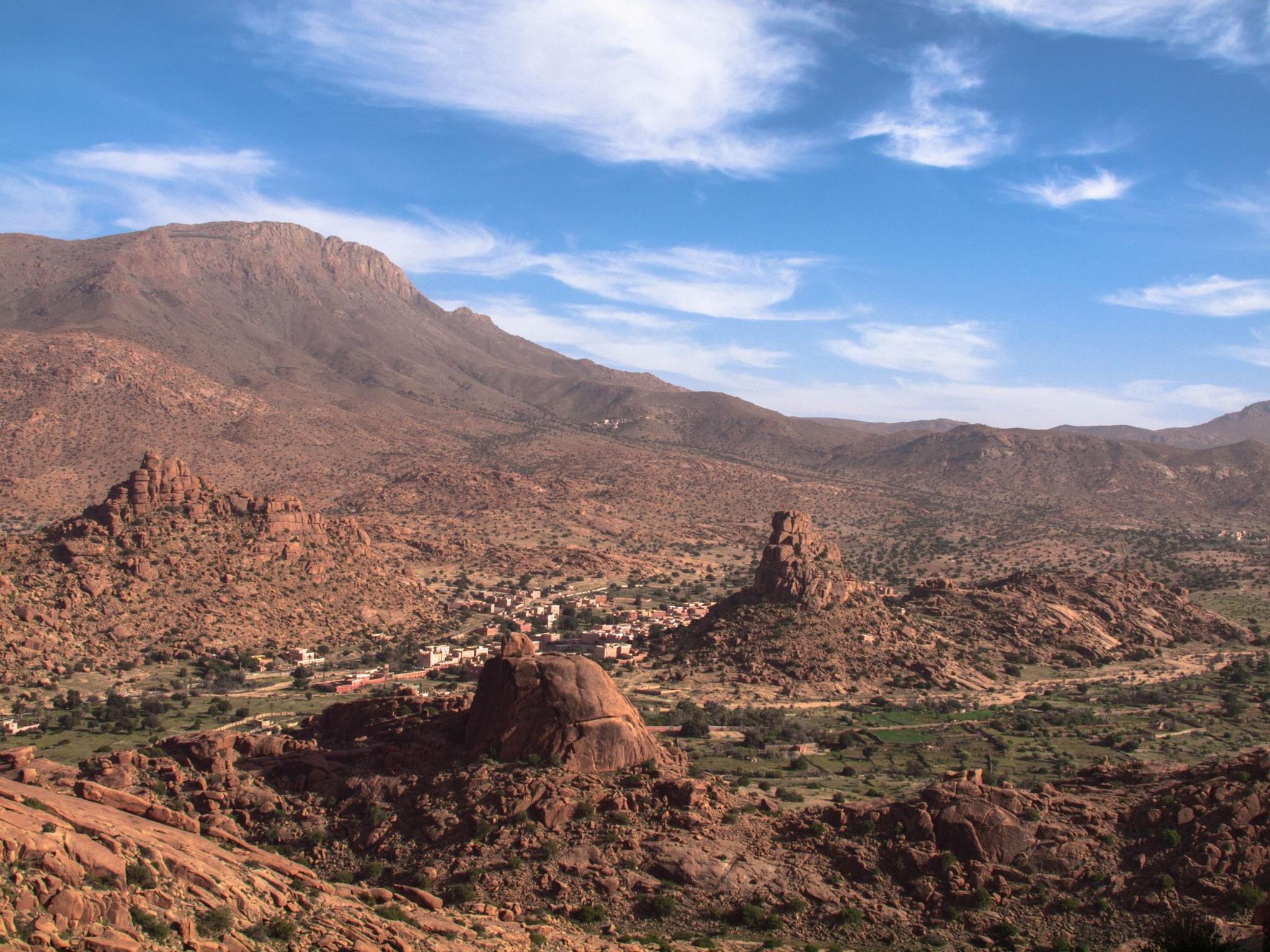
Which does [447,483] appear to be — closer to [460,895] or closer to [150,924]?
[460,895]

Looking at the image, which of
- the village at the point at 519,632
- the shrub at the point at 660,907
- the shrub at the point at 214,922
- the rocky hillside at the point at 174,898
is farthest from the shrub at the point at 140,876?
the village at the point at 519,632

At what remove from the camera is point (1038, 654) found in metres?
66.4

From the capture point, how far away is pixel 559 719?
28.7m

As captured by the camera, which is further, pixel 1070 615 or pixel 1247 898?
pixel 1070 615

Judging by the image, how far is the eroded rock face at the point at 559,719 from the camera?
93.7ft

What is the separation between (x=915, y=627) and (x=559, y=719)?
38658mm

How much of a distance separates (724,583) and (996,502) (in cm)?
9788

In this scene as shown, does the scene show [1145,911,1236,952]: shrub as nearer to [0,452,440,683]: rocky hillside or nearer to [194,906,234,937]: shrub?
[194,906,234,937]: shrub

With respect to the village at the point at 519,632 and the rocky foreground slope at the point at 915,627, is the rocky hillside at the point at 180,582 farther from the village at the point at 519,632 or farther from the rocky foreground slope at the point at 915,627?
the rocky foreground slope at the point at 915,627

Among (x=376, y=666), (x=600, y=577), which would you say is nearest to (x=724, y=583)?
(x=600, y=577)

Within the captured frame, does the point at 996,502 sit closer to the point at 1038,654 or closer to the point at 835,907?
the point at 1038,654

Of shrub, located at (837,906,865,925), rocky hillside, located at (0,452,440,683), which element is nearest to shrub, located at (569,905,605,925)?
shrub, located at (837,906,865,925)

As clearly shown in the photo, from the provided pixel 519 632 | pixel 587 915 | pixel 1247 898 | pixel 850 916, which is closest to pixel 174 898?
pixel 587 915

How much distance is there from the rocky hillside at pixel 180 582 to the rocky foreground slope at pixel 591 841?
105 ft
